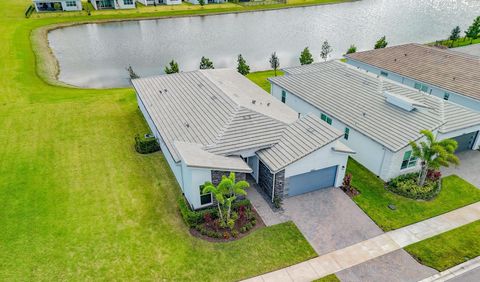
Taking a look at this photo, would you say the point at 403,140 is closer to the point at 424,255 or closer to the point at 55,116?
the point at 424,255

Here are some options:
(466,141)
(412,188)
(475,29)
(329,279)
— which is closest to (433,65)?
(466,141)

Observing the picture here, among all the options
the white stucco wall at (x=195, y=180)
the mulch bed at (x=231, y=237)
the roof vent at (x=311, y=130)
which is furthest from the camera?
the roof vent at (x=311, y=130)

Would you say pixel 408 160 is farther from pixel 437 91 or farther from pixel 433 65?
pixel 433 65

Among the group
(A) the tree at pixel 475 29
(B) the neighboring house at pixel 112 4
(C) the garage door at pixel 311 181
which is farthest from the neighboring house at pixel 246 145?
(B) the neighboring house at pixel 112 4

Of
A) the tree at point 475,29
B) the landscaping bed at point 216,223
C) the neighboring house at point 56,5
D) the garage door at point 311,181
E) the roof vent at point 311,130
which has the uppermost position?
the neighboring house at point 56,5

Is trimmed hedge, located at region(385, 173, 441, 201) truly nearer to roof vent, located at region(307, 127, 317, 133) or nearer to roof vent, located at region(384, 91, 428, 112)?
roof vent, located at region(384, 91, 428, 112)

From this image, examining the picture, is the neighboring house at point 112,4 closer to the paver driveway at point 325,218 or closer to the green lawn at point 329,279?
the paver driveway at point 325,218

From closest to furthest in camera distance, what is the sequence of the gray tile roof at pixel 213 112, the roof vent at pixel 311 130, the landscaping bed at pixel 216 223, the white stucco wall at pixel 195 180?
the landscaping bed at pixel 216 223, the white stucco wall at pixel 195 180, the gray tile roof at pixel 213 112, the roof vent at pixel 311 130

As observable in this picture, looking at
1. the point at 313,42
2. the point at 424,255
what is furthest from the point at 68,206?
the point at 313,42
